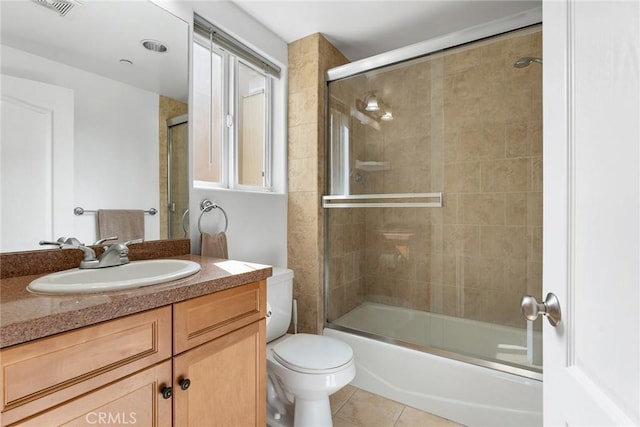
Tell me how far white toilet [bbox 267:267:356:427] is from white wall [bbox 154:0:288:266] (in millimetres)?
331

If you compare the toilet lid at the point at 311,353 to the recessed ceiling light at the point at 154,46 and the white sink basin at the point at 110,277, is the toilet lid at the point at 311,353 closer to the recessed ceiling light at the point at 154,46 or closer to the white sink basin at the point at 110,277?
the white sink basin at the point at 110,277

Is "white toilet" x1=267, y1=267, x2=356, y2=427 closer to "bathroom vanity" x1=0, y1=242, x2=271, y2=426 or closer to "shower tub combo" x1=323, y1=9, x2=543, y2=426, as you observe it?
"bathroom vanity" x1=0, y1=242, x2=271, y2=426

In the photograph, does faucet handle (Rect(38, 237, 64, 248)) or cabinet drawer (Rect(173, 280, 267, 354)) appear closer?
cabinet drawer (Rect(173, 280, 267, 354))

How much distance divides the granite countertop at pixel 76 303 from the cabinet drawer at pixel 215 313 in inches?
1.4

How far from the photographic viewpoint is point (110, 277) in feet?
3.67

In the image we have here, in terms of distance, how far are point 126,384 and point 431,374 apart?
5.04ft

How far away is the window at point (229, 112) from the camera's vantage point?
1.74 meters

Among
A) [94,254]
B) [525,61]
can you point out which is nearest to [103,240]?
[94,254]

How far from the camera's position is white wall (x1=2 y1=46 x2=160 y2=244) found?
1158 mm

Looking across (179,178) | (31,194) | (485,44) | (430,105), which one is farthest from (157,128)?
(485,44)

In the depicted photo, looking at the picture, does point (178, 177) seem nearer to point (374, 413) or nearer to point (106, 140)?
point (106, 140)

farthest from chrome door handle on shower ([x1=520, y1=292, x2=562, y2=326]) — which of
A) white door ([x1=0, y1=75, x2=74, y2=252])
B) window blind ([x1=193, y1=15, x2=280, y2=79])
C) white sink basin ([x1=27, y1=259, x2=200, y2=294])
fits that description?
window blind ([x1=193, y1=15, x2=280, y2=79])
